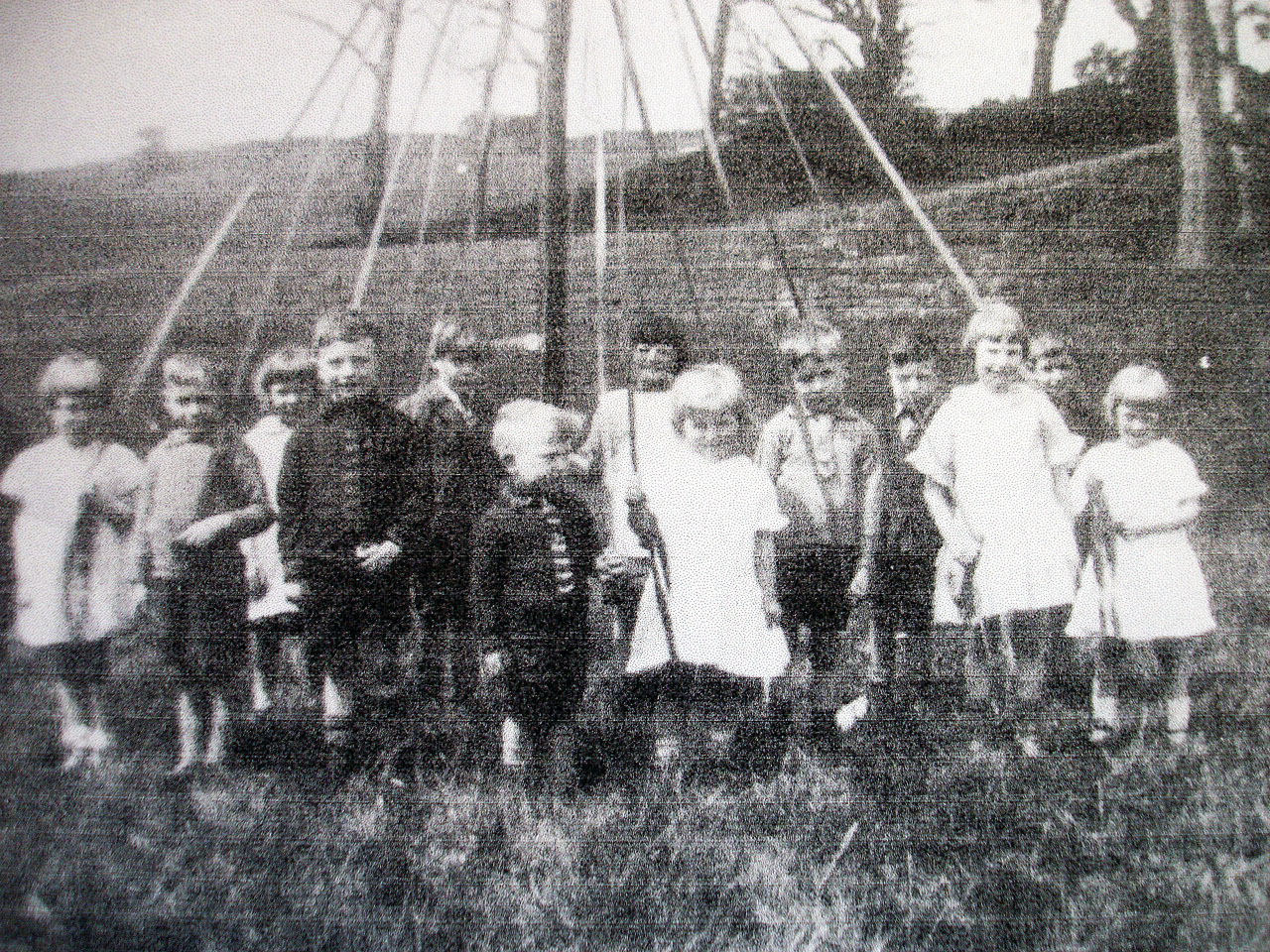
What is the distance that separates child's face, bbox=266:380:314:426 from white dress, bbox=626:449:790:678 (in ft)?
3.06

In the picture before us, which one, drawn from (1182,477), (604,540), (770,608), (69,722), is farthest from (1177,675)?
(69,722)

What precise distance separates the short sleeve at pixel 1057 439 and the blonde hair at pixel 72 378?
2.55 m

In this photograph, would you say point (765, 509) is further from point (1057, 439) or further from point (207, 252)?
point (207, 252)

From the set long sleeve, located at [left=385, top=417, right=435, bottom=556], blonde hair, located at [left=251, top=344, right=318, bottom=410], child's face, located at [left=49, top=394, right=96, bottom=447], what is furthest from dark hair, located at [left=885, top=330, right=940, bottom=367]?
child's face, located at [left=49, top=394, right=96, bottom=447]

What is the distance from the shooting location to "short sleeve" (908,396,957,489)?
189 cm

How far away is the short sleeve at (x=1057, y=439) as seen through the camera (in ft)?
6.32

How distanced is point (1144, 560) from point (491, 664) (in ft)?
5.92

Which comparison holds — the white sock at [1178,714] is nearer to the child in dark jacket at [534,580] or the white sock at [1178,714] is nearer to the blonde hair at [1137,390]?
the blonde hair at [1137,390]

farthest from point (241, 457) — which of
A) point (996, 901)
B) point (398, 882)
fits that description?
point (996, 901)

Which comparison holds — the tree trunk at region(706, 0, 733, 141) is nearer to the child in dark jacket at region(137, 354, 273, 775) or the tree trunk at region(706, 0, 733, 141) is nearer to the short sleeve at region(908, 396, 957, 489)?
the short sleeve at region(908, 396, 957, 489)

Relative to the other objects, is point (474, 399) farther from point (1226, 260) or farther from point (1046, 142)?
point (1226, 260)

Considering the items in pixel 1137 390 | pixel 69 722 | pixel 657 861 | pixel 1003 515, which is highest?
pixel 1137 390

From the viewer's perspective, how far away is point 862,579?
1.89 metres

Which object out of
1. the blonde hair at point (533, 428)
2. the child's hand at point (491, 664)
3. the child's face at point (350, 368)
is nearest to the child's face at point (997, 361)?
the blonde hair at point (533, 428)
